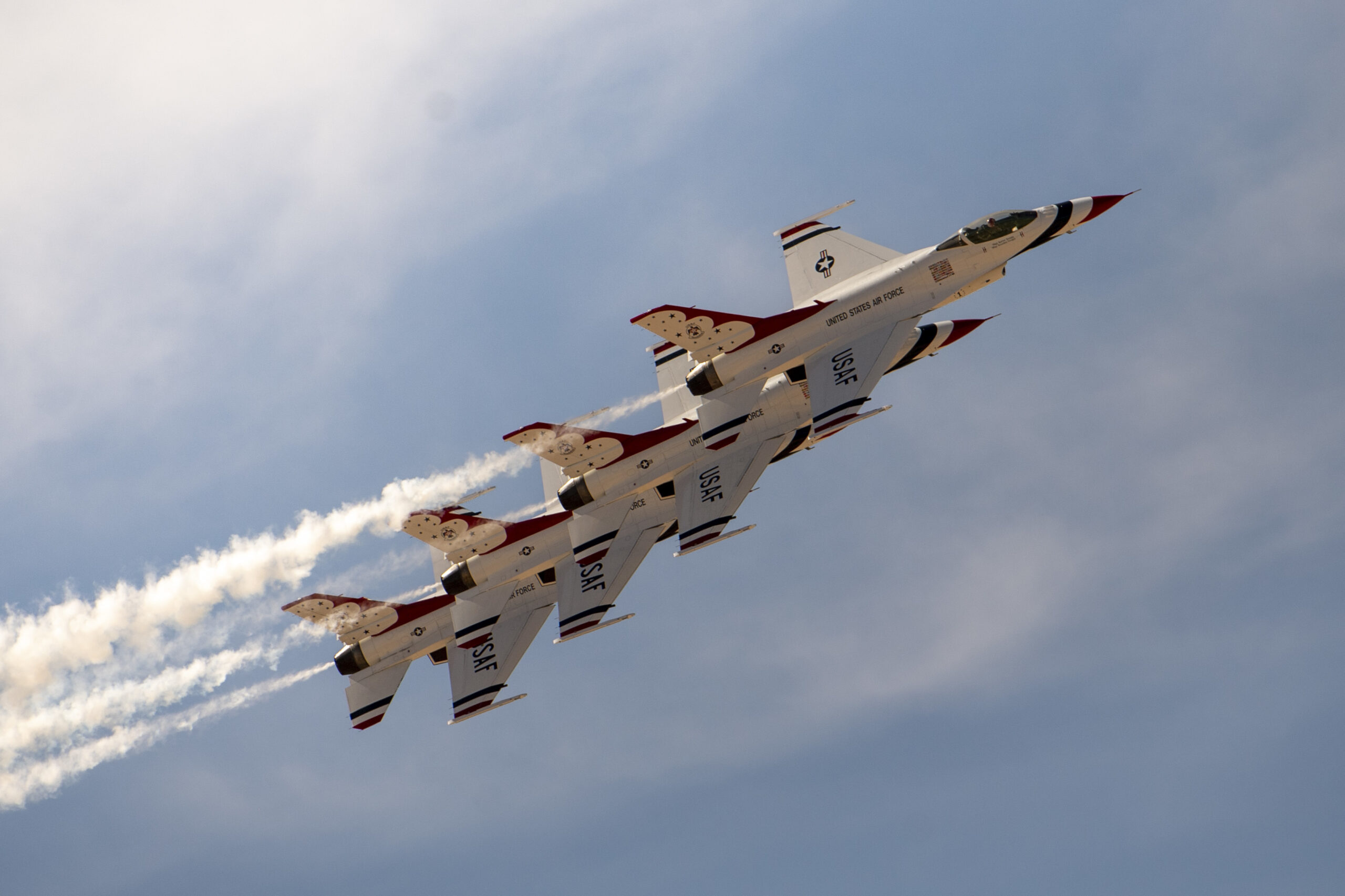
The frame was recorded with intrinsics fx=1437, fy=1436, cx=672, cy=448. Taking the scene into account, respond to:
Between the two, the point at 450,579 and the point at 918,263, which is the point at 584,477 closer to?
the point at 450,579

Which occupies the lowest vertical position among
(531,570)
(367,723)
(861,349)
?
(367,723)

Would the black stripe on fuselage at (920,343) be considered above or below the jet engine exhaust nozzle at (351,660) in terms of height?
above

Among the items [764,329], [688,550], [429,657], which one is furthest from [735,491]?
[429,657]

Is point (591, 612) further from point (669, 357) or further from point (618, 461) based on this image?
point (669, 357)

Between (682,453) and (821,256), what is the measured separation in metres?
11.0

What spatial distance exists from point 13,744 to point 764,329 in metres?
40.1

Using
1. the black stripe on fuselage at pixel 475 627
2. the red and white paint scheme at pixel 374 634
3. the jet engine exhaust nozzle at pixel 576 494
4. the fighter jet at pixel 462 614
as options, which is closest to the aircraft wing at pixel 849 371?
the jet engine exhaust nozzle at pixel 576 494

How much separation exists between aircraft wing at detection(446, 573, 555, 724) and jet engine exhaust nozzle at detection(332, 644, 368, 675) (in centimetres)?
401

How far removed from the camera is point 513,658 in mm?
62000

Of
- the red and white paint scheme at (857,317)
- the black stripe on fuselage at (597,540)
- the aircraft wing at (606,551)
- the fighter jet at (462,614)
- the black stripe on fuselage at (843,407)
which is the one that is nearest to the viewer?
the black stripe on fuselage at (843,407)

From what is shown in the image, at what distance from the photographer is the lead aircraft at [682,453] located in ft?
190

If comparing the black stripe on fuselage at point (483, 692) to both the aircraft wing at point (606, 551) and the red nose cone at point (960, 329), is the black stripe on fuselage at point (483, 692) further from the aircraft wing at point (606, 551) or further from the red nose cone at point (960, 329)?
the red nose cone at point (960, 329)

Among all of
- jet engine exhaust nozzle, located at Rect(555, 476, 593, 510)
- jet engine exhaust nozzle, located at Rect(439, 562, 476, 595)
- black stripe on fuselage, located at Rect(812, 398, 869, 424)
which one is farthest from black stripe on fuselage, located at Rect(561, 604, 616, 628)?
black stripe on fuselage, located at Rect(812, 398, 869, 424)

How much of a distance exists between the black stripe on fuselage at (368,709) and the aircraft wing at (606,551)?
9.83m
